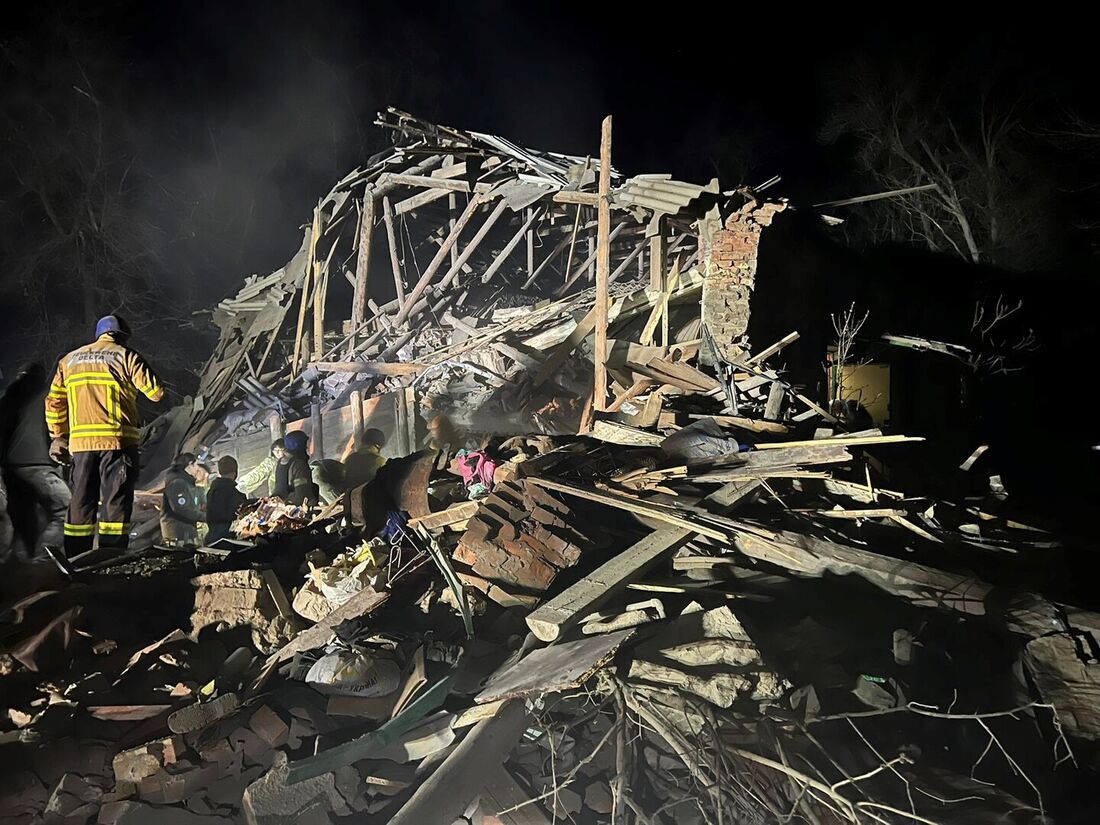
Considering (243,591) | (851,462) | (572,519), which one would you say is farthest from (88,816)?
(851,462)

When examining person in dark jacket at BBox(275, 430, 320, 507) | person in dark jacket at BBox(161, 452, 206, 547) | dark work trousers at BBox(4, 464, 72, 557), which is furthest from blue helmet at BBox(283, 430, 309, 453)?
dark work trousers at BBox(4, 464, 72, 557)

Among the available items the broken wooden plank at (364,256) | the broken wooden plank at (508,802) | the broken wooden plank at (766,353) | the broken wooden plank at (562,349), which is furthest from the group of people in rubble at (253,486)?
the broken wooden plank at (766,353)

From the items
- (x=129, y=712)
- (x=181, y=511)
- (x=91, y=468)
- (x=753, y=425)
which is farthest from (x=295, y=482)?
(x=753, y=425)

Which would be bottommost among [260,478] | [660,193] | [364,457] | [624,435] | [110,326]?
[260,478]

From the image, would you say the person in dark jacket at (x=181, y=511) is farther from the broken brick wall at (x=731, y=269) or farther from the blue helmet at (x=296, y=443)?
the broken brick wall at (x=731, y=269)

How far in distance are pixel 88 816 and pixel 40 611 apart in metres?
1.44

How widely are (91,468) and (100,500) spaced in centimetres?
27

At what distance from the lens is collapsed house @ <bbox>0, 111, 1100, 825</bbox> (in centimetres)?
285

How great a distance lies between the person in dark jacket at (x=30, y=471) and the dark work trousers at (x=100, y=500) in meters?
1.05

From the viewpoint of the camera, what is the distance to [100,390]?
476cm

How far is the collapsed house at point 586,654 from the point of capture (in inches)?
112

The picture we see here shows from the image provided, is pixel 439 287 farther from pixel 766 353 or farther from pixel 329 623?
pixel 329 623

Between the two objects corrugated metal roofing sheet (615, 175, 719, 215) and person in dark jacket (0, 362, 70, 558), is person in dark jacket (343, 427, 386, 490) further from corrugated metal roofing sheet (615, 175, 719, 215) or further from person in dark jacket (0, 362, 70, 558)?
corrugated metal roofing sheet (615, 175, 719, 215)

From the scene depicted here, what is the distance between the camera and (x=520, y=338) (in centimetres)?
1036
